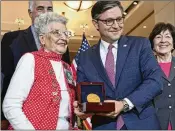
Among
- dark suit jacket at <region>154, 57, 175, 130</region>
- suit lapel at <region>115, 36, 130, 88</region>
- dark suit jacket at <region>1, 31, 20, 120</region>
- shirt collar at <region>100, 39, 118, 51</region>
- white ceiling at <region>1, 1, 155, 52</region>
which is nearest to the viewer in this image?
suit lapel at <region>115, 36, 130, 88</region>

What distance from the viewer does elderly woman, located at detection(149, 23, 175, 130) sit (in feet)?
6.91

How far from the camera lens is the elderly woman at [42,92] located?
1.62 metres

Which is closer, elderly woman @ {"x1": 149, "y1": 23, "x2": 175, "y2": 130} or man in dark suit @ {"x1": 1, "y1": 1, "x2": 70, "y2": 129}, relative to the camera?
elderly woman @ {"x1": 149, "y1": 23, "x2": 175, "y2": 130}

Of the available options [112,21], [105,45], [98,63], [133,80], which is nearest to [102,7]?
[112,21]

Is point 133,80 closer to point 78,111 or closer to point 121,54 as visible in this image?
point 121,54

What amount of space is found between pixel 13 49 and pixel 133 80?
968mm

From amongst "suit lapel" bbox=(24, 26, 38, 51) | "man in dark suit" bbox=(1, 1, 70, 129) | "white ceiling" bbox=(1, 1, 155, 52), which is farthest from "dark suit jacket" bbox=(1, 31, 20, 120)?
"white ceiling" bbox=(1, 1, 155, 52)

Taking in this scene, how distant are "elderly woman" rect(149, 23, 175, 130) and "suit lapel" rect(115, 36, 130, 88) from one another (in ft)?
1.67

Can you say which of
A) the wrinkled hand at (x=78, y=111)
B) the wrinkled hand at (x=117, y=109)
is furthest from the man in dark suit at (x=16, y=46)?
the wrinkled hand at (x=117, y=109)

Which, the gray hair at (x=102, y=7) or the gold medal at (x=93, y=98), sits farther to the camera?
the gray hair at (x=102, y=7)

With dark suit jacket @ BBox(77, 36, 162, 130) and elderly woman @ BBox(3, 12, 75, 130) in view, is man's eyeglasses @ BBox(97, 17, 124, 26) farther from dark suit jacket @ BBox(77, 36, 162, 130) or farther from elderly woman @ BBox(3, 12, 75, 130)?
elderly woman @ BBox(3, 12, 75, 130)

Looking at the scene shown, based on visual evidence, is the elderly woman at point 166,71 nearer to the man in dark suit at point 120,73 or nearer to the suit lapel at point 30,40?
the man in dark suit at point 120,73

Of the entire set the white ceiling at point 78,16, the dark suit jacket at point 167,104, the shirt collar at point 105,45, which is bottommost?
the dark suit jacket at point 167,104

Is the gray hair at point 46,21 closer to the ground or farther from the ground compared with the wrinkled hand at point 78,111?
farther from the ground
